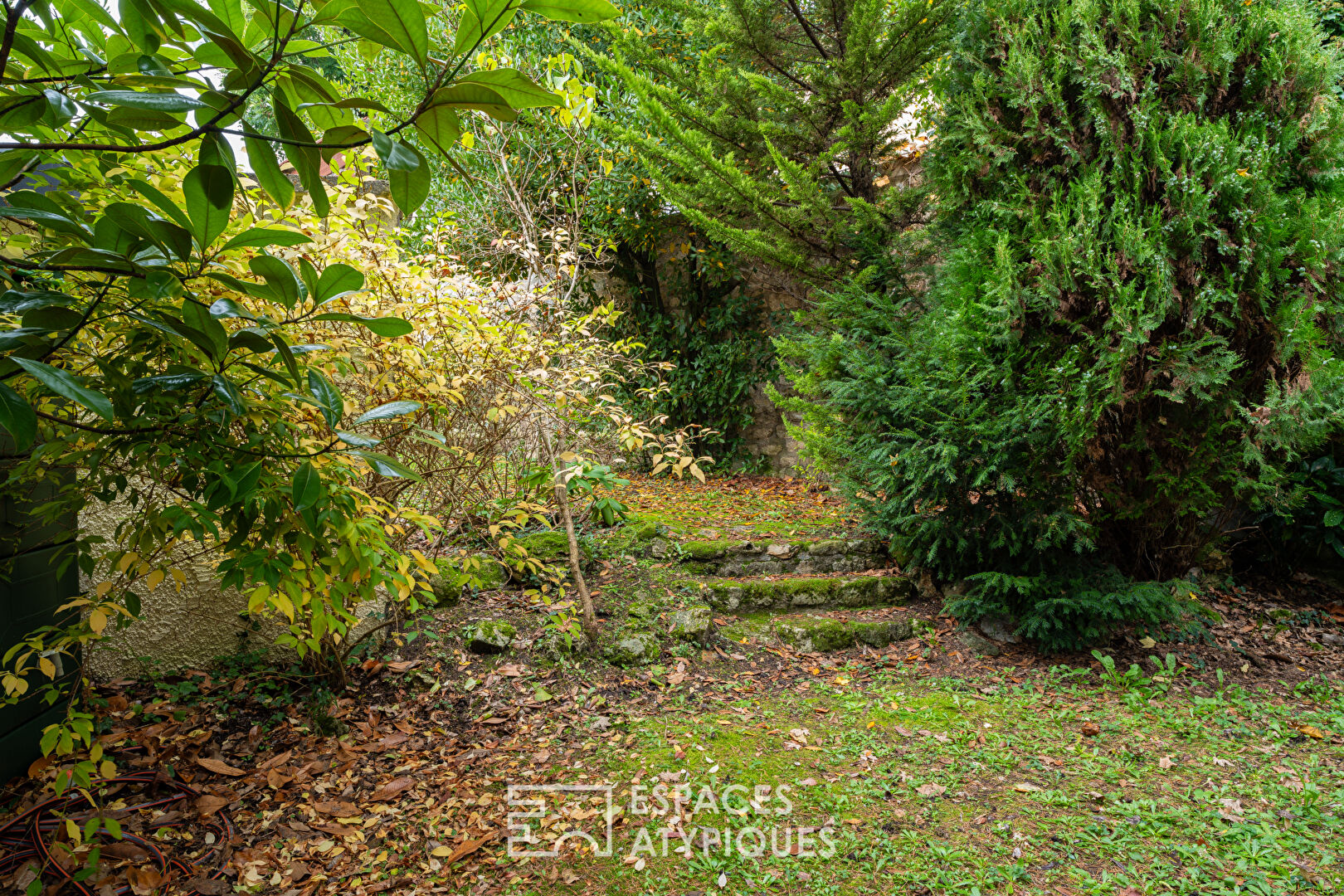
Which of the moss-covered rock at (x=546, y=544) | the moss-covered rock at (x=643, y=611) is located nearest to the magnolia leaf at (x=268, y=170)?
the moss-covered rock at (x=643, y=611)

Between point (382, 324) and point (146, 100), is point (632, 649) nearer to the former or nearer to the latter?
point (382, 324)

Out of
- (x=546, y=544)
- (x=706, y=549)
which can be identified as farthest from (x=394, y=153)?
(x=706, y=549)

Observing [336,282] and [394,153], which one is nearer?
[394,153]

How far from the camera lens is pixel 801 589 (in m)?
4.50

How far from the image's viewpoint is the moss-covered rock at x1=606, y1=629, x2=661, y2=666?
143 inches

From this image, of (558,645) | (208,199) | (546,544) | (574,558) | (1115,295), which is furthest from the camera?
(546,544)

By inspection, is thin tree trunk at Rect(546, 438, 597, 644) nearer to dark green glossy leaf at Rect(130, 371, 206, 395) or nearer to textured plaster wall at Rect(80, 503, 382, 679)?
textured plaster wall at Rect(80, 503, 382, 679)

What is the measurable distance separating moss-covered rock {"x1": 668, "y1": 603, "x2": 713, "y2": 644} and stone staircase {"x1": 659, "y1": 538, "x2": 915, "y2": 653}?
0.33 ft

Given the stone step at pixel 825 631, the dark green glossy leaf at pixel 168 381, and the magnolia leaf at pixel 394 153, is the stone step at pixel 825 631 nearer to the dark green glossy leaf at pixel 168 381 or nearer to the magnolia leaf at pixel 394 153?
the dark green glossy leaf at pixel 168 381

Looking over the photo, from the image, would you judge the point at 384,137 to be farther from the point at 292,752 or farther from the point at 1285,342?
the point at 1285,342

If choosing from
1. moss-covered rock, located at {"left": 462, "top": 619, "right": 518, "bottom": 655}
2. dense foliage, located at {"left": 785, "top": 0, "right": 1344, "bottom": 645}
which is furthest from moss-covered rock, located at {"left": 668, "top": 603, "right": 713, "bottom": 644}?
dense foliage, located at {"left": 785, "top": 0, "right": 1344, "bottom": 645}

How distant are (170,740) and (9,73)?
2.36 metres

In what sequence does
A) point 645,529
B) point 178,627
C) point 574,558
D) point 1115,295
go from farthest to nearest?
point 645,529 → point 574,558 → point 1115,295 → point 178,627

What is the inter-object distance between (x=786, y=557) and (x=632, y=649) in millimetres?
1668
